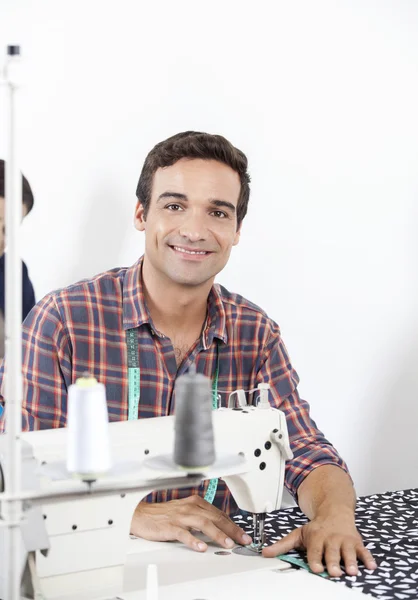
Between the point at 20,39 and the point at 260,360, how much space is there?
118 centimetres

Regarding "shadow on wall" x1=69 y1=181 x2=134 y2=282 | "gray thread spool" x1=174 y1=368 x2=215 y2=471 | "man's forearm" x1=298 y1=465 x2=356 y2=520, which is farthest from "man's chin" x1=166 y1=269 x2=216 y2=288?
"gray thread spool" x1=174 y1=368 x2=215 y2=471

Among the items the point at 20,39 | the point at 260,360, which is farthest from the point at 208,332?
the point at 20,39

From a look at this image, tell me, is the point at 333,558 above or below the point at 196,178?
below

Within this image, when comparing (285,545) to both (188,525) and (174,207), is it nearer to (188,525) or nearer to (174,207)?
(188,525)

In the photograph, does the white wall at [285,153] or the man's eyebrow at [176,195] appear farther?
the white wall at [285,153]

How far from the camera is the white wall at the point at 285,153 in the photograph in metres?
2.78

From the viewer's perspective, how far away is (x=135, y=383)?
238 cm

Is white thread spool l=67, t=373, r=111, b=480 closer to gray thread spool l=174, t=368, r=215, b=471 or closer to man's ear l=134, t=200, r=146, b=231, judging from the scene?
gray thread spool l=174, t=368, r=215, b=471

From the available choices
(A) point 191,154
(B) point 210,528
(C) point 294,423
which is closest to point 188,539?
(B) point 210,528

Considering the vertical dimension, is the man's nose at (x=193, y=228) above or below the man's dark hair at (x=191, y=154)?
below

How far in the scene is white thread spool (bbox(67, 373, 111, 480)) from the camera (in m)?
1.38

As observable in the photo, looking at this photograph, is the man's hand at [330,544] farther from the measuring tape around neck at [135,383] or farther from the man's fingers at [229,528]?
the measuring tape around neck at [135,383]

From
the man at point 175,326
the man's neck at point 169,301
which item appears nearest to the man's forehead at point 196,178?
the man at point 175,326

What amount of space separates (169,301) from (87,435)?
115 cm
